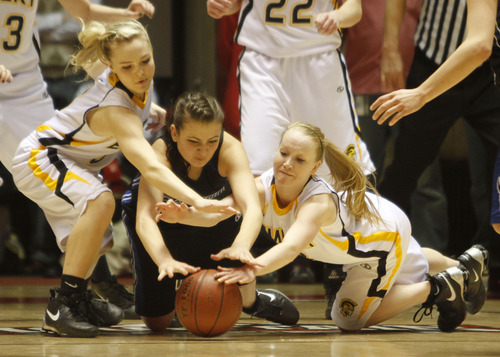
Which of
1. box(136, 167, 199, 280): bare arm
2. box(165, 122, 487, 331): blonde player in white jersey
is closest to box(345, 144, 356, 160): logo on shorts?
box(165, 122, 487, 331): blonde player in white jersey

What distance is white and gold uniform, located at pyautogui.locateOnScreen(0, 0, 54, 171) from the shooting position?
425 centimetres

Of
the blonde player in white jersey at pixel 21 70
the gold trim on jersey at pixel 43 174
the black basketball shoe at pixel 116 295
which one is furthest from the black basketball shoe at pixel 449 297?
the blonde player in white jersey at pixel 21 70

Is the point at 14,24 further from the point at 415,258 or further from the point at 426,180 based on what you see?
the point at 426,180

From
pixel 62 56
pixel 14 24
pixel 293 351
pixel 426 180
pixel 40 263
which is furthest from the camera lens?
pixel 62 56

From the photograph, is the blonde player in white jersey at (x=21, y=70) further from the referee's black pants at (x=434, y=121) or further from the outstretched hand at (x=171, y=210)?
the referee's black pants at (x=434, y=121)

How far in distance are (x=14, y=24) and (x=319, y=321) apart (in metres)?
2.13

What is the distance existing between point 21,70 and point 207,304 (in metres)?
1.89

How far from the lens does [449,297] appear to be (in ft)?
11.9

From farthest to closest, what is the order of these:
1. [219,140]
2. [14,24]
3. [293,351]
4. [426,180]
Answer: [426,180] < [14,24] < [219,140] < [293,351]

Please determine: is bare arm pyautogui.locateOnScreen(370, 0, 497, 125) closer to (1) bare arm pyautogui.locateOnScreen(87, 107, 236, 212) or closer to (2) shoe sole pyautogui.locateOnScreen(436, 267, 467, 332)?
(1) bare arm pyautogui.locateOnScreen(87, 107, 236, 212)

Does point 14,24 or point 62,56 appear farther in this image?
point 62,56

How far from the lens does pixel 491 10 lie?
3.31 metres

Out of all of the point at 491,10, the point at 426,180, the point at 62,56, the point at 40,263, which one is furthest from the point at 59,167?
the point at 62,56

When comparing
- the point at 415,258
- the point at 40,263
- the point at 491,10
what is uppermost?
the point at 491,10
